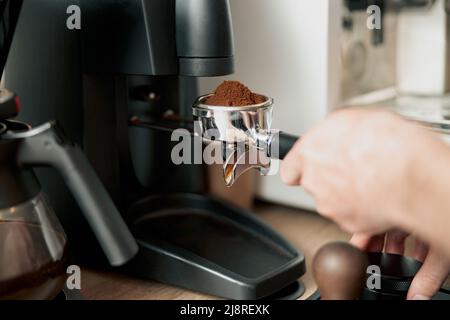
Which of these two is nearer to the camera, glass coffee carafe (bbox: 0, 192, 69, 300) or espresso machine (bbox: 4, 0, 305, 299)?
glass coffee carafe (bbox: 0, 192, 69, 300)

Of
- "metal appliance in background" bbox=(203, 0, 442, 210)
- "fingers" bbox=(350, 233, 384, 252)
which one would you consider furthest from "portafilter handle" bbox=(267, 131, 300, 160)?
"metal appliance in background" bbox=(203, 0, 442, 210)

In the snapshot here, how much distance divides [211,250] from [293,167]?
0.24 meters

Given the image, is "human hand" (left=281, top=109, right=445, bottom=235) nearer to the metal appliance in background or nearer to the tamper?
the tamper

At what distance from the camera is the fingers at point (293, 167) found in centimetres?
47

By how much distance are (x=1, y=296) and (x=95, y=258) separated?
0.22 meters

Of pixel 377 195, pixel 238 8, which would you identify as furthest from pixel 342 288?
pixel 238 8

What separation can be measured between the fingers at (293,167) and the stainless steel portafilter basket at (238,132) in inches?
2.1

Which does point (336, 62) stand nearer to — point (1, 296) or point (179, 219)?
point (179, 219)

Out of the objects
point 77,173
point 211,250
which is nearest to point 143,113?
point 211,250

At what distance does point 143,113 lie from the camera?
0.73 m

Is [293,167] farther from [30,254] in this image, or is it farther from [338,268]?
[30,254]

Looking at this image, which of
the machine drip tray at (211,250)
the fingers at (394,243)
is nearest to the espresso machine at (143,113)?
the machine drip tray at (211,250)

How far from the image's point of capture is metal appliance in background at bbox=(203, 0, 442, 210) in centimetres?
78

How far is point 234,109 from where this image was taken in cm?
55
